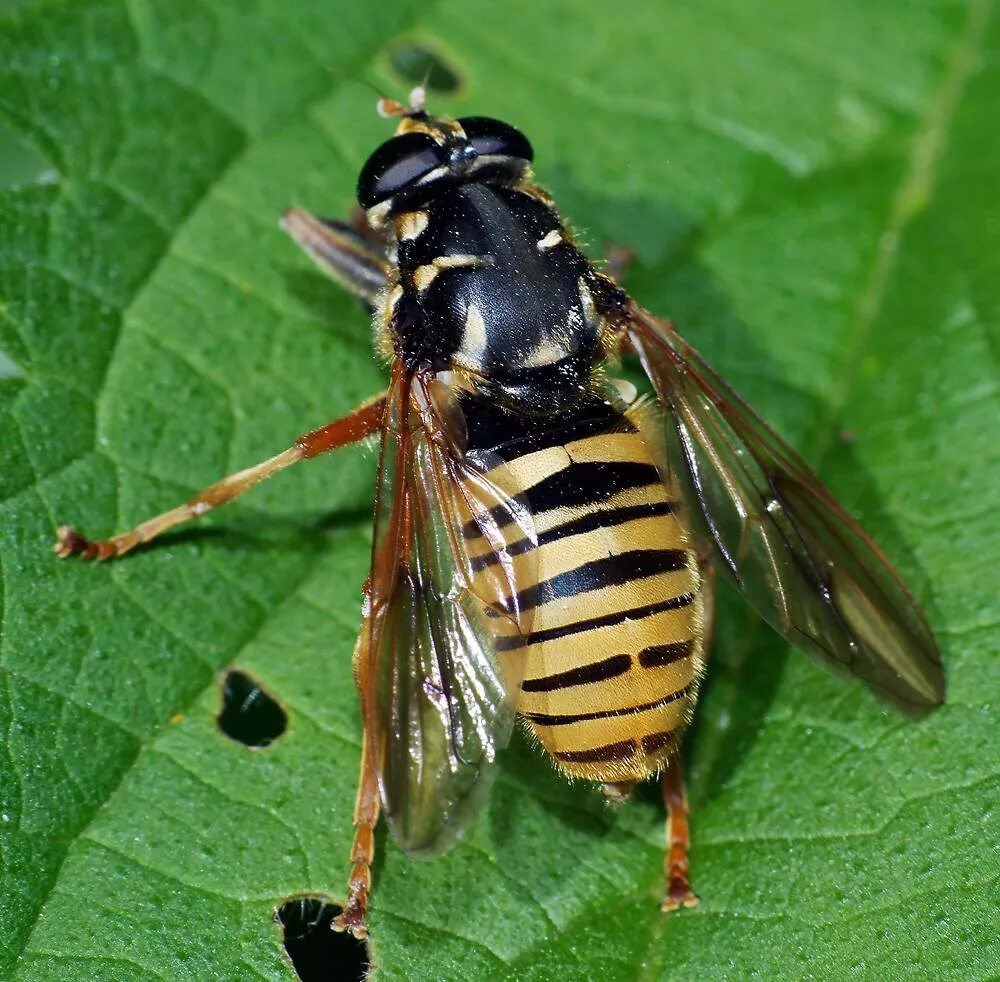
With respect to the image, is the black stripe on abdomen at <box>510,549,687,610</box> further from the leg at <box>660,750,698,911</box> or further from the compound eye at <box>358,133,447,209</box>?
the compound eye at <box>358,133,447,209</box>

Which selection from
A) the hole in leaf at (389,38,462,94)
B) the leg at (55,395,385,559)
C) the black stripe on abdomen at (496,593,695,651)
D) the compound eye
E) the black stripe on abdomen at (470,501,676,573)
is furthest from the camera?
the hole in leaf at (389,38,462,94)

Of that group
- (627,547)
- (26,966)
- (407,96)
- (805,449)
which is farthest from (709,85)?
(26,966)

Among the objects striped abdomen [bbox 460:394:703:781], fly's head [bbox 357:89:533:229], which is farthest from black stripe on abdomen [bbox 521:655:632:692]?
fly's head [bbox 357:89:533:229]

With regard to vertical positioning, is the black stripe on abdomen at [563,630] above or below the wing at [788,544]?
below

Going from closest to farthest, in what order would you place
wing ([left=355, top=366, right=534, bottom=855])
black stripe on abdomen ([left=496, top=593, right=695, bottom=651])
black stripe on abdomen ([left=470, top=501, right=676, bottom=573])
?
wing ([left=355, top=366, right=534, bottom=855]) < black stripe on abdomen ([left=496, top=593, right=695, bottom=651]) < black stripe on abdomen ([left=470, top=501, right=676, bottom=573])

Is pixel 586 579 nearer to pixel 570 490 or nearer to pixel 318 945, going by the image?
pixel 570 490

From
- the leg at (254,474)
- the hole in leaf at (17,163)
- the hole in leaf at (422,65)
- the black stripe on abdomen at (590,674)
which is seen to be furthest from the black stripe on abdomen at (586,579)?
the hole in leaf at (422,65)

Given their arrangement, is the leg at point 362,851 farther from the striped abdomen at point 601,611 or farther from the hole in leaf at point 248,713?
the striped abdomen at point 601,611
